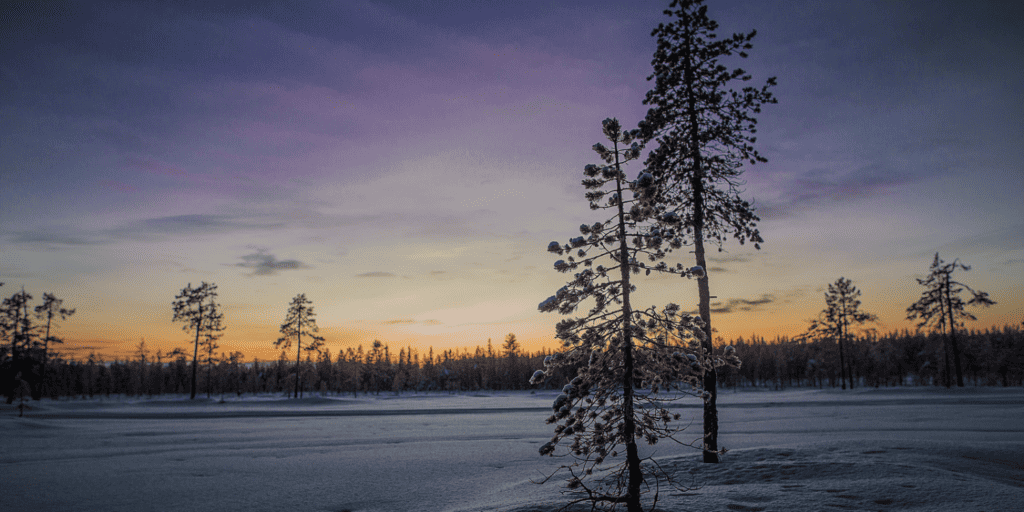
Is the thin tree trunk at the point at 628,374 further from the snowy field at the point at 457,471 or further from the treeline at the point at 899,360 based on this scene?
the treeline at the point at 899,360

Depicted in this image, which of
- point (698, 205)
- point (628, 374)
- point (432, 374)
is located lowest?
point (432, 374)

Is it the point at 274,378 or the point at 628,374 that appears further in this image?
the point at 274,378

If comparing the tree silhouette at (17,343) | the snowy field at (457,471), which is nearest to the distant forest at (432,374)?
the tree silhouette at (17,343)

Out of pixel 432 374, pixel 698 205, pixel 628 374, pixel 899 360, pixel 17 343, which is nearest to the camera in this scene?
pixel 628 374

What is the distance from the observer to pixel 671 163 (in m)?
12.7

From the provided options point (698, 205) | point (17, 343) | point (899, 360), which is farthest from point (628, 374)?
point (899, 360)

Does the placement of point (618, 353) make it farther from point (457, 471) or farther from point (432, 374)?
point (432, 374)

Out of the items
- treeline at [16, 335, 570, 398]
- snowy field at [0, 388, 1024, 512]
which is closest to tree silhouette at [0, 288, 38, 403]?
snowy field at [0, 388, 1024, 512]

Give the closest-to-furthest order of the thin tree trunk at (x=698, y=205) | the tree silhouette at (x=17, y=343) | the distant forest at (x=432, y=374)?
the thin tree trunk at (x=698, y=205) → the tree silhouette at (x=17, y=343) → the distant forest at (x=432, y=374)

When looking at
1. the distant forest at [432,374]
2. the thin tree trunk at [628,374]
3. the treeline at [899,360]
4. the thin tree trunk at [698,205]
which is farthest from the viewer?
the distant forest at [432,374]

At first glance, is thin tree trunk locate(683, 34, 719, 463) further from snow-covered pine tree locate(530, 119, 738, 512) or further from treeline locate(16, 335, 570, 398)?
treeline locate(16, 335, 570, 398)

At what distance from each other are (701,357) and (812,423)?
2143 cm

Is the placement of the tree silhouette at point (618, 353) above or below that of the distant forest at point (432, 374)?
above

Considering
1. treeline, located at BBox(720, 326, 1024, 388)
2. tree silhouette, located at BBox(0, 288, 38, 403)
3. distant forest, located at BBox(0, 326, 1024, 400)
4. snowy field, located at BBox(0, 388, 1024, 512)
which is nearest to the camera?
snowy field, located at BBox(0, 388, 1024, 512)
